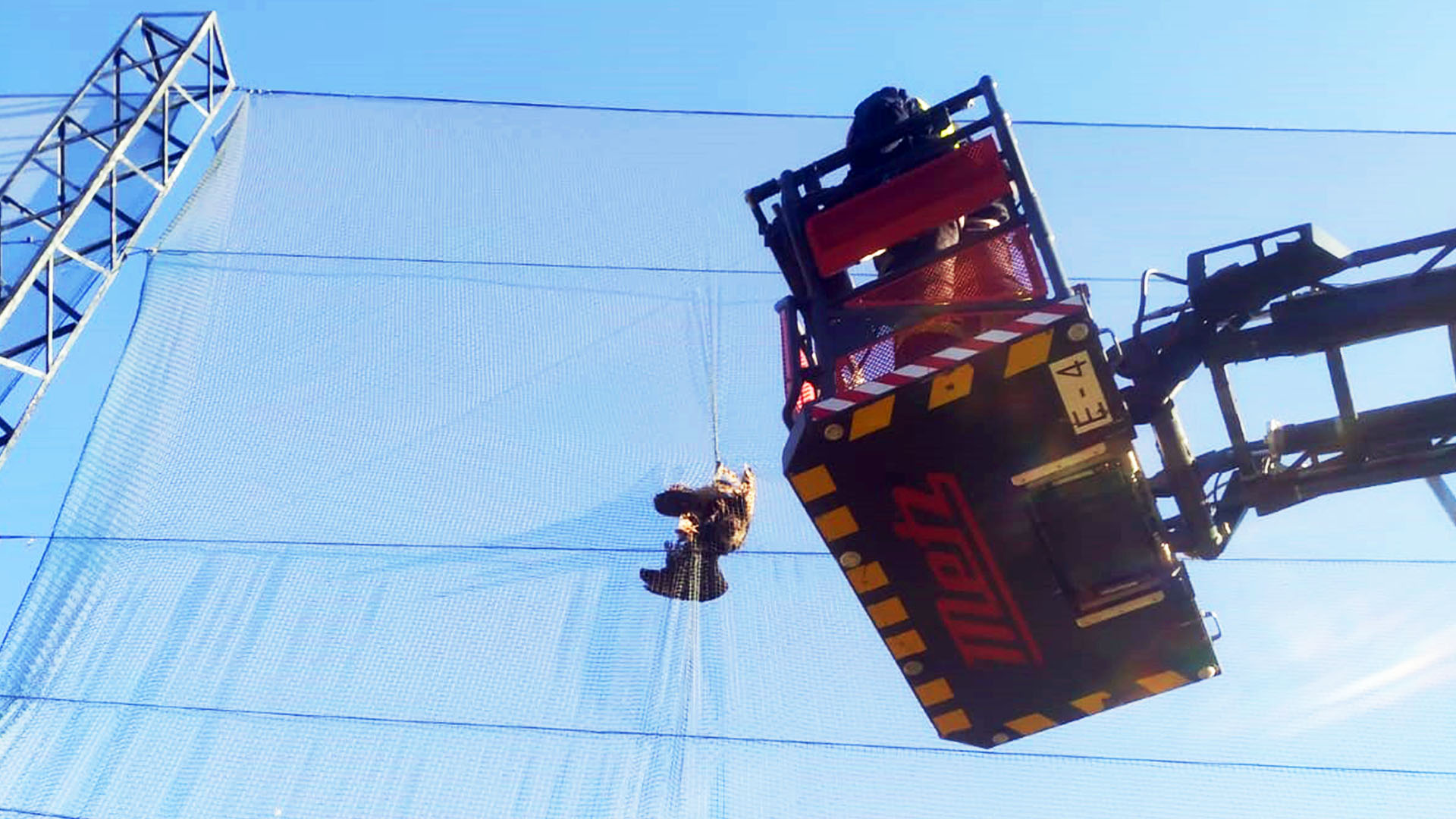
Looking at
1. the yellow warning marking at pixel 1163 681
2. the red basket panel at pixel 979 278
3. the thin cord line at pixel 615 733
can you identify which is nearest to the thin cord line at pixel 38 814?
the thin cord line at pixel 615 733

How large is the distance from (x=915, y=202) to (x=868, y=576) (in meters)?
0.78

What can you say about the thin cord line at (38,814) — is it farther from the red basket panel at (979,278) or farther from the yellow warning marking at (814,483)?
the red basket panel at (979,278)

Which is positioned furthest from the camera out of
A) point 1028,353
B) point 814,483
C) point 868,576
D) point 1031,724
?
point 1031,724

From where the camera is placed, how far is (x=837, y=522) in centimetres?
267

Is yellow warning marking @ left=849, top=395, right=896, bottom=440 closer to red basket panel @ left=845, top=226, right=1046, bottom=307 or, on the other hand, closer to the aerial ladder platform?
the aerial ladder platform

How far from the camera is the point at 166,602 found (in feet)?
13.9

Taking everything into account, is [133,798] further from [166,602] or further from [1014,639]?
[1014,639]

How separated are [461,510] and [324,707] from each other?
2.55ft

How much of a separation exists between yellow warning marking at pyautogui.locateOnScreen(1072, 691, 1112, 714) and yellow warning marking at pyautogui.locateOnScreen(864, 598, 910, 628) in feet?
1.56

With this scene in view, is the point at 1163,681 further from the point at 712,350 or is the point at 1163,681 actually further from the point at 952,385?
the point at 712,350

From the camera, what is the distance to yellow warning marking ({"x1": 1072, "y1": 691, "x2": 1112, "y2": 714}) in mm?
2916

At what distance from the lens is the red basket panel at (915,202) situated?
2.64 m

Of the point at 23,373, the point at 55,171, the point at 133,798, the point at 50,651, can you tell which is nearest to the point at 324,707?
the point at 133,798

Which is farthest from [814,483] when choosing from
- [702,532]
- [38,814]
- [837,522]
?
[38,814]
